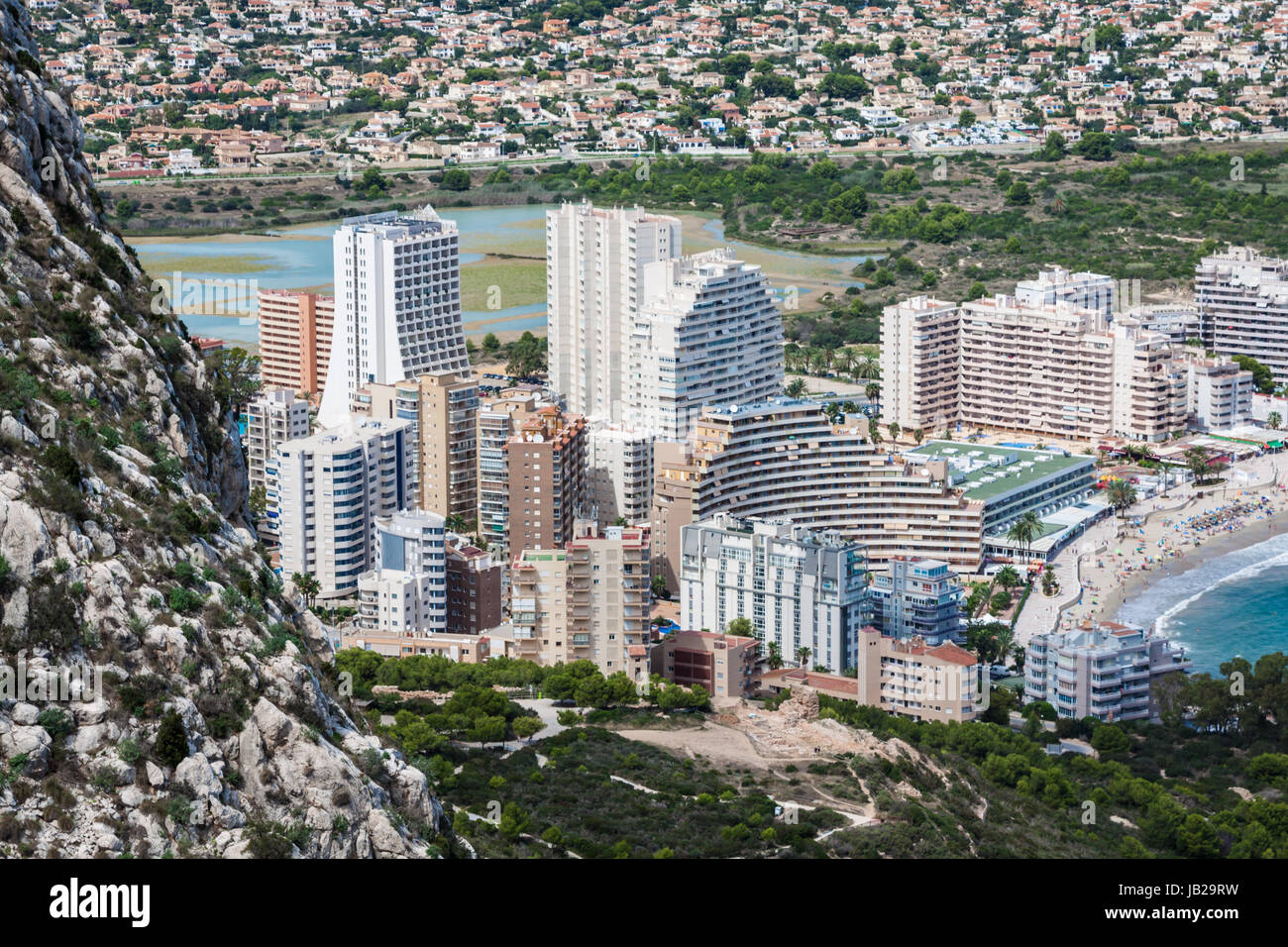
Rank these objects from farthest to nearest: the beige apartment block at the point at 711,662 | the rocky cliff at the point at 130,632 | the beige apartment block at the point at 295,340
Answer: the beige apartment block at the point at 295,340, the beige apartment block at the point at 711,662, the rocky cliff at the point at 130,632

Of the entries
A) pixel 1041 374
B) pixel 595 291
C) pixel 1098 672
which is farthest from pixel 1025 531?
pixel 1041 374

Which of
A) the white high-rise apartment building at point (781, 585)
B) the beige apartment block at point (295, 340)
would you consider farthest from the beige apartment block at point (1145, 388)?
the beige apartment block at point (295, 340)

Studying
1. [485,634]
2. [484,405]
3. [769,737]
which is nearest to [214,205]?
[484,405]

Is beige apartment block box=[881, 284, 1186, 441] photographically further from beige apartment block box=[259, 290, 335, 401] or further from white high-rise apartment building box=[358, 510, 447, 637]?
white high-rise apartment building box=[358, 510, 447, 637]

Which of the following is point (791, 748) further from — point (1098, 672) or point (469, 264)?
point (469, 264)

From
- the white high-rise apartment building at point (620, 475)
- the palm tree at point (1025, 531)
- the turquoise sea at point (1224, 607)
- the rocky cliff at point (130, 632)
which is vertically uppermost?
the rocky cliff at point (130, 632)

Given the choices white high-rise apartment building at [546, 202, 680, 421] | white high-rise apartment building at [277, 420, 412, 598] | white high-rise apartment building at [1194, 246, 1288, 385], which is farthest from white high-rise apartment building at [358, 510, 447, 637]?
white high-rise apartment building at [1194, 246, 1288, 385]

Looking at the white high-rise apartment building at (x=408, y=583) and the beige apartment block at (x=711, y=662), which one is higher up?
the white high-rise apartment building at (x=408, y=583)

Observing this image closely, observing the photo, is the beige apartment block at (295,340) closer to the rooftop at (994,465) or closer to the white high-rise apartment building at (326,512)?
the white high-rise apartment building at (326,512)
